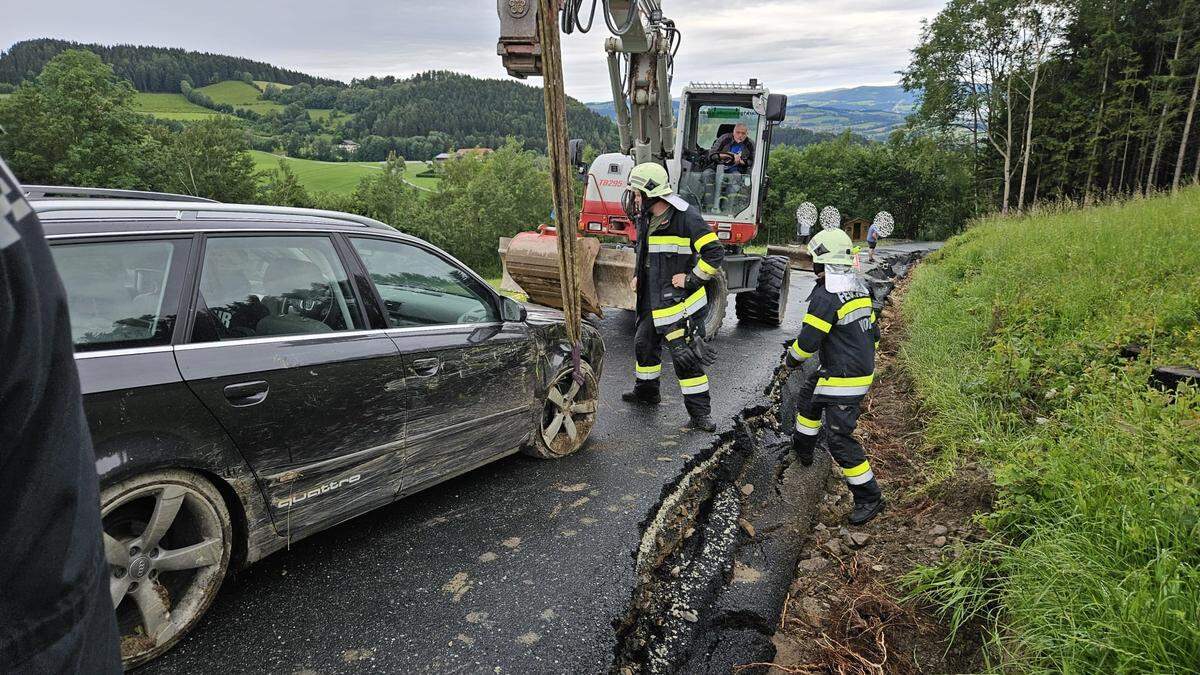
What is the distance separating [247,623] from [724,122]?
8464mm

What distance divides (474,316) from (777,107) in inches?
239

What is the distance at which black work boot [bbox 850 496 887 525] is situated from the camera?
3920 mm

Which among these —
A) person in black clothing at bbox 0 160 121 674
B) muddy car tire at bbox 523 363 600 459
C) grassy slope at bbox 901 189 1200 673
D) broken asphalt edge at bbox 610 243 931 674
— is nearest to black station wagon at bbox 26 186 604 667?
muddy car tire at bbox 523 363 600 459

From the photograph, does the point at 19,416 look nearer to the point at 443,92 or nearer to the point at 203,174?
the point at 203,174

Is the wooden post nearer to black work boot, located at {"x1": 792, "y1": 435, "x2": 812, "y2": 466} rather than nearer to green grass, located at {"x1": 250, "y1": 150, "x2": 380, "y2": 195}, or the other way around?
black work boot, located at {"x1": 792, "y1": 435, "x2": 812, "y2": 466}

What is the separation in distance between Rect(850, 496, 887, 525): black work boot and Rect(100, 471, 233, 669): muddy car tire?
339cm

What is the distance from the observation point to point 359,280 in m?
3.20

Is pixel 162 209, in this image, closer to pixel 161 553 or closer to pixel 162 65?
pixel 161 553

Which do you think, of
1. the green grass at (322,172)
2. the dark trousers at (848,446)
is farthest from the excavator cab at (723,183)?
the green grass at (322,172)

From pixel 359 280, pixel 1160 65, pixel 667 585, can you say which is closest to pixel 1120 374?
pixel 667 585

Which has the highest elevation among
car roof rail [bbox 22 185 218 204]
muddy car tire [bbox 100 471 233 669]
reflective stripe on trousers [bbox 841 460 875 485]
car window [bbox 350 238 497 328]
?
car roof rail [bbox 22 185 218 204]

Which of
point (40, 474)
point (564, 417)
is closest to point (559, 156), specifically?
point (564, 417)

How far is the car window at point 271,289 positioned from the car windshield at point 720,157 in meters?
6.47

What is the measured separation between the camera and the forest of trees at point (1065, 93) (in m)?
27.4
